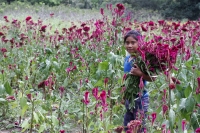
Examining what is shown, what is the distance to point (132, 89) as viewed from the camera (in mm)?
2754

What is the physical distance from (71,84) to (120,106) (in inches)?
71.8

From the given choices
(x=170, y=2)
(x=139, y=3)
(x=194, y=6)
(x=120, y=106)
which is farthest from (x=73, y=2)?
(x=120, y=106)

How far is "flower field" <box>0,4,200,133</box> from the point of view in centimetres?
201

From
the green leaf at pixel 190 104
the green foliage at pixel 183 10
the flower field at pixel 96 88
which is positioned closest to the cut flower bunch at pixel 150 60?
the flower field at pixel 96 88

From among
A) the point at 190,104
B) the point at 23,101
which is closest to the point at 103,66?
the point at 23,101

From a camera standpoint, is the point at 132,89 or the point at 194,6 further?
the point at 194,6

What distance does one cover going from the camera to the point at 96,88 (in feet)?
6.53

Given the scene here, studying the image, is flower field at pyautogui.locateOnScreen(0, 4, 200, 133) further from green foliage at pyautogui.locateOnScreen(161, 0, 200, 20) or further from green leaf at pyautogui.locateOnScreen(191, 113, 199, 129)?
green foliage at pyautogui.locateOnScreen(161, 0, 200, 20)

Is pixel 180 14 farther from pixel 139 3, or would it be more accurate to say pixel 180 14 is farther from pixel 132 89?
pixel 132 89

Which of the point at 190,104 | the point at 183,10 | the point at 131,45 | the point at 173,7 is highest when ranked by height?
the point at 131,45

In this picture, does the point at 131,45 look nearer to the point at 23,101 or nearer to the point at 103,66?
the point at 103,66

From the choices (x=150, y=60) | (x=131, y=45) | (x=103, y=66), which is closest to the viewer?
(x=150, y=60)

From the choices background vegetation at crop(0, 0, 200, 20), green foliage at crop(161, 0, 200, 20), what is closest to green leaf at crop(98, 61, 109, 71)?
background vegetation at crop(0, 0, 200, 20)

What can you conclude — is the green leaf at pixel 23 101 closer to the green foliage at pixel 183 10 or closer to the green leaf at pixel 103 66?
the green leaf at pixel 103 66
